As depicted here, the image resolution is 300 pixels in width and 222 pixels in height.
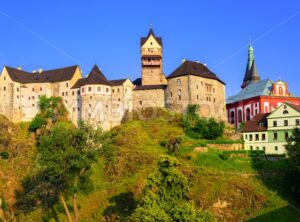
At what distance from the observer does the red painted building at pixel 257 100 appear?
79312 mm

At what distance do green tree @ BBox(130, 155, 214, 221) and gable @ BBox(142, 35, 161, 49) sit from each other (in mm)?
48446

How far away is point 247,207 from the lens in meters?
53.2

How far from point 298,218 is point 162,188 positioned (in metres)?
16.7

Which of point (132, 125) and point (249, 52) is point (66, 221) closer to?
point (132, 125)

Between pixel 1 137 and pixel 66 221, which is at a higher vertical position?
pixel 1 137

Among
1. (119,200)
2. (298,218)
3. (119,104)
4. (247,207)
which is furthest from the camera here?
(119,104)

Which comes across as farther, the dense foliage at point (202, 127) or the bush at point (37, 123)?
the bush at point (37, 123)

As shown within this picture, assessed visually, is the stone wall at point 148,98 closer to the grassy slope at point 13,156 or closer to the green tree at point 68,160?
the grassy slope at point 13,156

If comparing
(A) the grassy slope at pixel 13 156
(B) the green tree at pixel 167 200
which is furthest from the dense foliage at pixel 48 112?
(B) the green tree at pixel 167 200

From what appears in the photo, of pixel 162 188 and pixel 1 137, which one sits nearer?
pixel 162 188

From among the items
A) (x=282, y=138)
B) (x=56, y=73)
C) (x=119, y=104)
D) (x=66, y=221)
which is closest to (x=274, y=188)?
(x=282, y=138)

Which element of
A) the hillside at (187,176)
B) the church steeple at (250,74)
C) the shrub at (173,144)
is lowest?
the hillside at (187,176)

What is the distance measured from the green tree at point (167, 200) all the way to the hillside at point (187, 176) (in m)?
11.4

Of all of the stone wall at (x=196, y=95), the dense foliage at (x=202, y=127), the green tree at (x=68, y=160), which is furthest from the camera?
the stone wall at (x=196, y=95)
